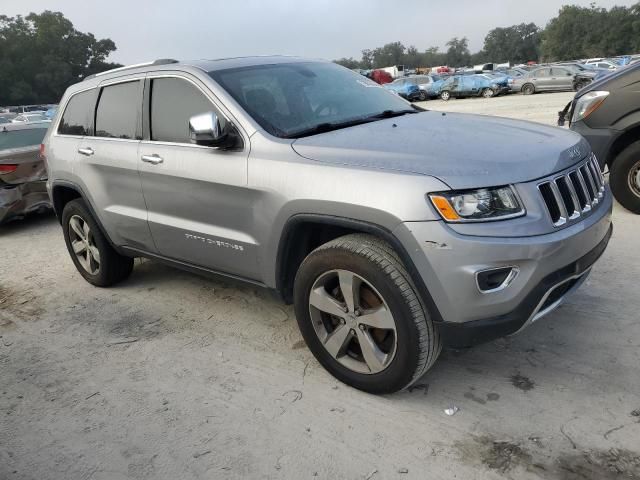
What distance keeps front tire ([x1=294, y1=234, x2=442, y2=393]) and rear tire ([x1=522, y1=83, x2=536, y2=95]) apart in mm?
28619

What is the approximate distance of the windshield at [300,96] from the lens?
3.39 metres

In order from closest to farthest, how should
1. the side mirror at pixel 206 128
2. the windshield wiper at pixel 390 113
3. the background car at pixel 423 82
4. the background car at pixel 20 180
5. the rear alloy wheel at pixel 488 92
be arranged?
the side mirror at pixel 206 128
the windshield wiper at pixel 390 113
the background car at pixel 20 180
the rear alloy wheel at pixel 488 92
the background car at pixel 423 82

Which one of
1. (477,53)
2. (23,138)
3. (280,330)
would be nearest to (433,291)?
(280,330)

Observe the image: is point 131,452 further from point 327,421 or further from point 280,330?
point 280,330

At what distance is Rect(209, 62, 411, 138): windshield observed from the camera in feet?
11.1

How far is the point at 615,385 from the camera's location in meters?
2.90

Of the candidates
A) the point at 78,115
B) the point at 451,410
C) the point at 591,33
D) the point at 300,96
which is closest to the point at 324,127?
the point at 300,96

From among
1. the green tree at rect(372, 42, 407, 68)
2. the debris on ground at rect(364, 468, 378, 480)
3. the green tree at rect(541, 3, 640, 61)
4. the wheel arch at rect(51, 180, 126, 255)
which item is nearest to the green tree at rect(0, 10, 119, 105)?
the green tree at rect(372, 42, 407, 68)

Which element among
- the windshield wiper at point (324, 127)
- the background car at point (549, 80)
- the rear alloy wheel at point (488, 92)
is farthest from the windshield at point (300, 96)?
the rear alloy wheel at point (488, 92)

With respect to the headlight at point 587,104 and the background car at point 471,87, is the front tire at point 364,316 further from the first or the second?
the background car at point 471,87

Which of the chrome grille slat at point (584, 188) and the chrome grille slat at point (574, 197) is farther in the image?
the chrome grille slat at point (584, 188)

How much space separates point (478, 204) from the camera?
2.52 metres

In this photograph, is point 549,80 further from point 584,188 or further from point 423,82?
point 584,188

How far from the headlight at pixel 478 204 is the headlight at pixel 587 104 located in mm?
3808
